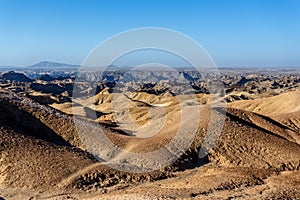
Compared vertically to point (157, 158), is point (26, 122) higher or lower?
higher

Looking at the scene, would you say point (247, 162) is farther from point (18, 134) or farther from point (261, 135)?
point (18, 134)

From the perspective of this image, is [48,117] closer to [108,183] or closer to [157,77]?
[108,183]

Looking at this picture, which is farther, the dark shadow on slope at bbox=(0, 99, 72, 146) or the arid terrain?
the dark shadow on slope at bbox=(0, 99, 72, 146)

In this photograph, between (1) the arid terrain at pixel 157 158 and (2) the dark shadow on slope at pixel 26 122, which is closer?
(1) the arid terrain at pixel 157 158

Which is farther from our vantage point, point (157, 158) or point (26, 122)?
point (26, 122)

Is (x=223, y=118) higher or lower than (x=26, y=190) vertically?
higher

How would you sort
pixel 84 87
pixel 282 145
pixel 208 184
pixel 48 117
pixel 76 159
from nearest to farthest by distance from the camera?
pixel 208 184 < pixel 76 159 < pixel 282 145 < pixel 48 117 < pixel 84 87

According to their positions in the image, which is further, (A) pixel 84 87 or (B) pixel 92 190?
(A) pixel 84 87

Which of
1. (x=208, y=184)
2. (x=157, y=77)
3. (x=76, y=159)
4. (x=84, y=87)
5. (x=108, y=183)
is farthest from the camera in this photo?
(x=157, y=77)

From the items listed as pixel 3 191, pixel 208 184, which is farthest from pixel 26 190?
pixel 208 184

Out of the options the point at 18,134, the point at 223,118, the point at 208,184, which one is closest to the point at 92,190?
→ the point at 208,184
